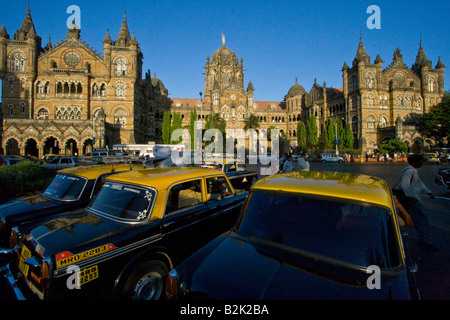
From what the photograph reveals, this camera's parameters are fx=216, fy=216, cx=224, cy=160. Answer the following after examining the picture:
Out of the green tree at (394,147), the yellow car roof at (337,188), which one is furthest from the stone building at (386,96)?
the yellow car roof at (337,188)

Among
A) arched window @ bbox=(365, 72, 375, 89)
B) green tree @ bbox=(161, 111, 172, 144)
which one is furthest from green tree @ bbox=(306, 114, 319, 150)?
green tree @ bbox=(161, 111, 172, 144)

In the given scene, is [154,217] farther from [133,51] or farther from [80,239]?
[133,51]

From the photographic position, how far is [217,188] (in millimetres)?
4609

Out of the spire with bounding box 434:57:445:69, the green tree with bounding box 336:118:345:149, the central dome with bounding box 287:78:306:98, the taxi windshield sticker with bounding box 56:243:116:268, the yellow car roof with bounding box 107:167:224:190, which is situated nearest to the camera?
the taxi windshield sticker with bounding box 56:243:116:268

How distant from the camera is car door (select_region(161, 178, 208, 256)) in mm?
3298

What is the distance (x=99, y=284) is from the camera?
8.11 feet

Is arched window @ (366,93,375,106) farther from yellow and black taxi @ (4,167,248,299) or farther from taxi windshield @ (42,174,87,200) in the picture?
taxi windshield @ (42,174,87,200)

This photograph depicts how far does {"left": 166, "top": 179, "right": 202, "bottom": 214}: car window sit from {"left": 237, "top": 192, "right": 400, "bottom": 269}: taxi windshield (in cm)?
131

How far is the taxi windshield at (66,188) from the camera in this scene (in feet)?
15.5

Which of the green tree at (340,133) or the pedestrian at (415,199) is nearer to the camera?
the pedestrian at (415,199)

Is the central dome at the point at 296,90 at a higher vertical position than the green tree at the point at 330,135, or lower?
higher

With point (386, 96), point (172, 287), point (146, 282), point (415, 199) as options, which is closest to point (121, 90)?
point (146, 282)

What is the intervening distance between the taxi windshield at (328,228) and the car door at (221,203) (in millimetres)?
1438

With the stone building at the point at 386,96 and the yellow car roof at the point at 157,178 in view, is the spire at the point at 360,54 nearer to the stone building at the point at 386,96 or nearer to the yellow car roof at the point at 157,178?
the stone building at the point at 386,96
